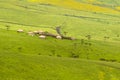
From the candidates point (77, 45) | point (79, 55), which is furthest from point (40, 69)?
point (77, 45)

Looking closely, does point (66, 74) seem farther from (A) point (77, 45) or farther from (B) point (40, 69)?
(A) point (77, 45)

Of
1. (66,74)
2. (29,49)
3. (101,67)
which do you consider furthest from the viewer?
(29,49)

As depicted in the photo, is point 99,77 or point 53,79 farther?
point 99,77

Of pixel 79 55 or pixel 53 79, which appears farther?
pixel 79 55

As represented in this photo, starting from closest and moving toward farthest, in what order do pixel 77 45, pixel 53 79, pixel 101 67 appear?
pixel 53 79, pixel 101 67, pixel 77 45

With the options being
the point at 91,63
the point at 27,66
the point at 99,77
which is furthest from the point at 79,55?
the point at 27,66

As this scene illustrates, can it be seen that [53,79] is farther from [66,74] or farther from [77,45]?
[77,45]

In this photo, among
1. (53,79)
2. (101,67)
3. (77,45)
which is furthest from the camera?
(77,45)

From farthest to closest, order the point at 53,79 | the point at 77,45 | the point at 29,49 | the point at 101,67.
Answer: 1. the point at 77,45
2. the point at 29,49
3. the point at 101,67
4. the point at 53,79
